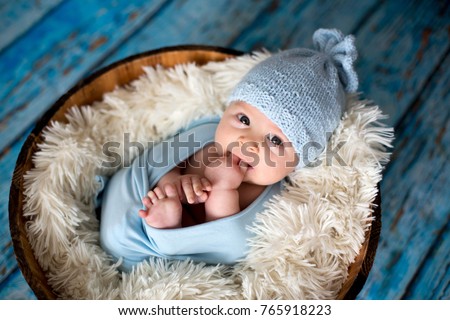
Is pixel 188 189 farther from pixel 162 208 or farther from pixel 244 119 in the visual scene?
pixel 244 119

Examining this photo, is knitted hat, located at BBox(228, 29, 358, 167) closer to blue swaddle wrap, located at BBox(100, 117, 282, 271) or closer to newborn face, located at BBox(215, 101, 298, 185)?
newborn face, located at BBox(215, 101, 298, 185)

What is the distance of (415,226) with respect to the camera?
1.26m

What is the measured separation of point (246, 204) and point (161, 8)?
2.43 feet

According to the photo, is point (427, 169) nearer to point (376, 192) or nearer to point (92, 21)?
point (376, 192)

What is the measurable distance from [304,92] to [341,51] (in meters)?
0.16

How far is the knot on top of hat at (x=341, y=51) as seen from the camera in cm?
101

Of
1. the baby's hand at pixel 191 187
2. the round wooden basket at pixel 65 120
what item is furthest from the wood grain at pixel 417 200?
the baby's hand at pixel 191 187

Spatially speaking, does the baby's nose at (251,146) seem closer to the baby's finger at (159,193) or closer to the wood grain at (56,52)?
the baby's finger at (159,193)

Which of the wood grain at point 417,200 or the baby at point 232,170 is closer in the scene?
the baby at point 232,170

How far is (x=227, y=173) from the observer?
100 centimetres

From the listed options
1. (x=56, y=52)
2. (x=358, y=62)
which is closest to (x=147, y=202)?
(x=56, y=52)

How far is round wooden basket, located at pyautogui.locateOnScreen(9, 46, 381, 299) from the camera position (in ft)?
2.97

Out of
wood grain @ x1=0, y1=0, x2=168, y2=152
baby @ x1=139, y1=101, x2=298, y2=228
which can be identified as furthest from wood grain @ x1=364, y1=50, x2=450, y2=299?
wood grain @ x1=0, y1=0, x2=168, y2=152

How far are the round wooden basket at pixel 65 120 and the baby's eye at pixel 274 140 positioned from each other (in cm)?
24
